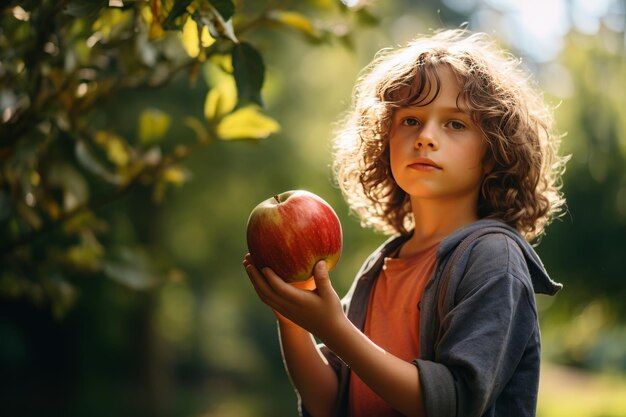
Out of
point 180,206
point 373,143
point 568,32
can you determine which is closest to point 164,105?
point 180,206

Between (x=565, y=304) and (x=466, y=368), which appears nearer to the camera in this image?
(x=466, y=368)

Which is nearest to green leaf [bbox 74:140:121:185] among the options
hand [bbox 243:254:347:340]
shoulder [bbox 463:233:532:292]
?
hand [bbox 243:254:347:340]

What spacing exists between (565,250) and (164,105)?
4860 mm

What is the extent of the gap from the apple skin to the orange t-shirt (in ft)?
0.76

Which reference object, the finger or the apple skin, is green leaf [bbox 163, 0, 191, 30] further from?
the finger

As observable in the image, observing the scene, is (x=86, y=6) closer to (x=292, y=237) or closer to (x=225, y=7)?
(x=225, y=7)

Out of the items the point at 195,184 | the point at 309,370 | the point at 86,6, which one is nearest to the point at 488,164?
the point at 309,370

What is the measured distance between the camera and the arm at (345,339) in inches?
53.5

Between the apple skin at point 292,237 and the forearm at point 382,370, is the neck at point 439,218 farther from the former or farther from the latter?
the forearm at point 382,370

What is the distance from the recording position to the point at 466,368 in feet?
4.40

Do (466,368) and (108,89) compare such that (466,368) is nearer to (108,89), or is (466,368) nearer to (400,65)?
(400,65)

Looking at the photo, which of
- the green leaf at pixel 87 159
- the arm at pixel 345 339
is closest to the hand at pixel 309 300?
the arm at pixel 345 339

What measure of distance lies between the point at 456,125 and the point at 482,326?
0.50 m

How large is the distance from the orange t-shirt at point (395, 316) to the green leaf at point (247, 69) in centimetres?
52
